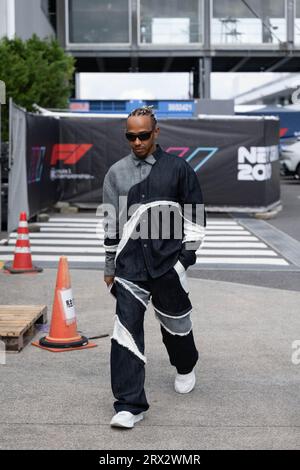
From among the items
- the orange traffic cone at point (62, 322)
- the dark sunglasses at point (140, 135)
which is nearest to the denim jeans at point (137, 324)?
the dark sunglasses at point (140, 135)

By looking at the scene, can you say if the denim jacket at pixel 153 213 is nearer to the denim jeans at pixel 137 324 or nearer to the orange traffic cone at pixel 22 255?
the denim jeans at pixel 137 324

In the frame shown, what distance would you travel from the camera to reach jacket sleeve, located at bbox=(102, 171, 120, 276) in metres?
5.41

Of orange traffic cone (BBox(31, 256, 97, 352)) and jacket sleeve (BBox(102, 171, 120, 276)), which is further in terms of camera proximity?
orange traffic cone (BBox(31, 256, 97, 352))

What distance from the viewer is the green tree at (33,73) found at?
20.8 metres

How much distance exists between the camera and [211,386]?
6074mm

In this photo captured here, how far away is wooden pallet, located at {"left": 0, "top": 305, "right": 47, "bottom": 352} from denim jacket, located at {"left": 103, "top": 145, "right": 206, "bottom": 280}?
1876 millimetres

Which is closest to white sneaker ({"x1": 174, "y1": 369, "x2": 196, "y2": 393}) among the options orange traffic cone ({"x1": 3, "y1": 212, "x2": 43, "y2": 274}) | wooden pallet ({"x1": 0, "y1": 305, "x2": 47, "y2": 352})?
wooden pallet ({"x1": 0, "y1": 305, "x2": 47, "y2": 352})

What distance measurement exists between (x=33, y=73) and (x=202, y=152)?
5.16 metres

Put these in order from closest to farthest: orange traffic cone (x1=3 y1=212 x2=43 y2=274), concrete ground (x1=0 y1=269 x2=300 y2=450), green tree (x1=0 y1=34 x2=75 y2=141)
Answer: concrete ground (x1=0 y1=269 x2=300 y2=450) < orange traffic cone (x1=3 y1=212 x2=43 y2=274) < green tree (x1=0 y1=34 x2=75 y2=141)

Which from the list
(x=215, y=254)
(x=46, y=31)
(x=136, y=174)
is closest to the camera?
(x=136, y=174)

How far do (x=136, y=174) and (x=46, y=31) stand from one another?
3167cm

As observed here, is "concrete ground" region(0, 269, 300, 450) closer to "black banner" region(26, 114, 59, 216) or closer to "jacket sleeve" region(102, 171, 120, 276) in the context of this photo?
"jacket sleeve" region(102, 171, 120, 276)

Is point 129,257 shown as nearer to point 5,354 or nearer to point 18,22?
point 5,354
